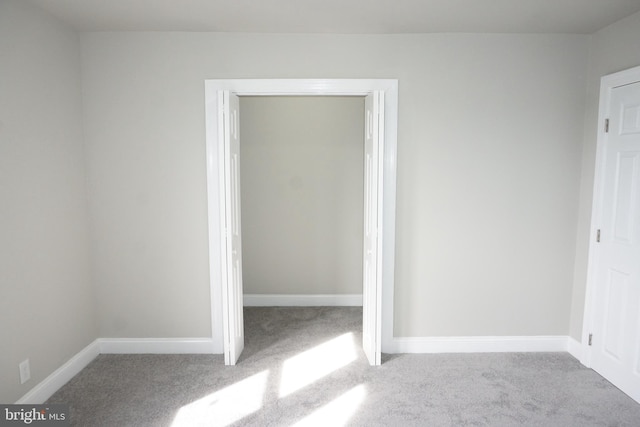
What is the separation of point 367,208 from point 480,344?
61.1 inches

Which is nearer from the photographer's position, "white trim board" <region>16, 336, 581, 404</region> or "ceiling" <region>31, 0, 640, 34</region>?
"ceiling" <region>31, 0, 640, 34</region>

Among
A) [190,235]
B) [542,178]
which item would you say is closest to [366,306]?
[190,235]

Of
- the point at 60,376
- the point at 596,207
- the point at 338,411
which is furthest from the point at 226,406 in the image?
the point at 596,207

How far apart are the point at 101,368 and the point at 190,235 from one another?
4.09 feet

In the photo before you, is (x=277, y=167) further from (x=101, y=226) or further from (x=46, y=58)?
(x=46, y=58)

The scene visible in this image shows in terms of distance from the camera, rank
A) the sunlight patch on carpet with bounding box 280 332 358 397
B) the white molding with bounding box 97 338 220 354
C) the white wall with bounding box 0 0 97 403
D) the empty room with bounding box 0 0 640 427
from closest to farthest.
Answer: the white wall with bounding box 0 0 97 403
the empty room with bounding box 0 0 640 427
the sunlight patch on carpet with bounding box 280 332 358 397
the white molding with bounding box 97 338 220 354

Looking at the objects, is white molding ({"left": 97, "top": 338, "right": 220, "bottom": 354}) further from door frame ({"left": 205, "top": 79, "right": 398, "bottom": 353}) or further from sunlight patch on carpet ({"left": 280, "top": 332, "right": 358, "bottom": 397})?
sunlight patch on carpet ({"left": 280, "top": 332, "right": 358, "bottom": 397})

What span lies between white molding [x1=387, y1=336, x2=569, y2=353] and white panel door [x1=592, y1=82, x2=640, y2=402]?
1.19 ft

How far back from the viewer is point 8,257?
8.23 feet

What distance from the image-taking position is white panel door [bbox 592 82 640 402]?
9.39 feet

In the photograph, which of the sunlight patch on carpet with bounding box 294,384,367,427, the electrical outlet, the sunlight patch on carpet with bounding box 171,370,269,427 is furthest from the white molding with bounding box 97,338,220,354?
the sunlight patch on carpet with bounding box 294,384,367,427

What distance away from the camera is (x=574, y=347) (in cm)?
A: 348

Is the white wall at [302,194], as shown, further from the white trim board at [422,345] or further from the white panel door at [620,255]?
the white panel door at [620,255]

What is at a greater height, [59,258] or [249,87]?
[249,87]
